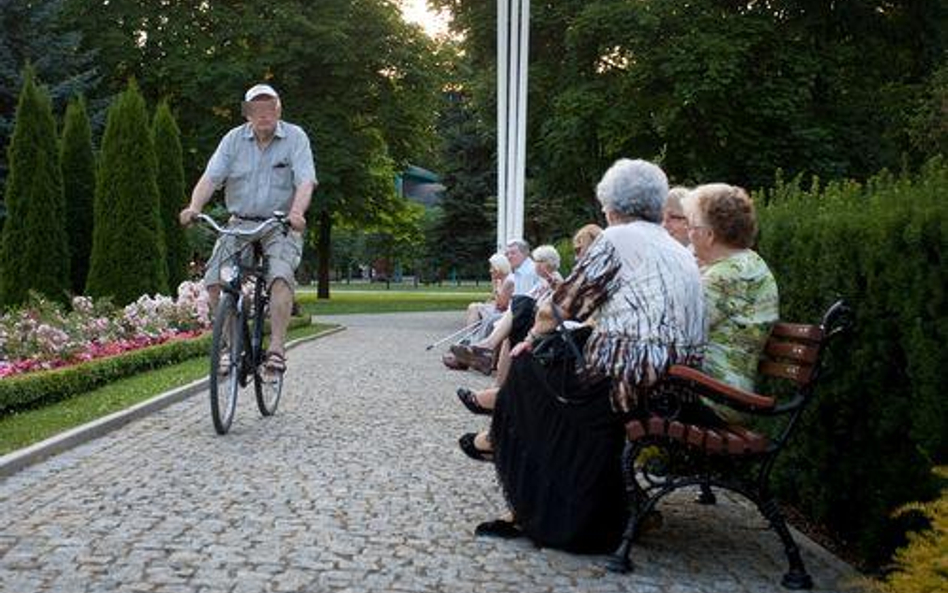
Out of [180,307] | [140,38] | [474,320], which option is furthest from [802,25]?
[140,38]

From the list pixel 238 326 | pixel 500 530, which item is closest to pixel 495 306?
pixel 238 326

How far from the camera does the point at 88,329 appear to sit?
1291 centimetres

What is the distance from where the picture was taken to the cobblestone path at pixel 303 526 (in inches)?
171

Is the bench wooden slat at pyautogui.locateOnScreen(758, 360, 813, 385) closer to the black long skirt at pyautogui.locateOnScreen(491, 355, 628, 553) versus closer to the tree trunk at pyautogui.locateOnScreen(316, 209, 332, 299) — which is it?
the black long skirt at pyautogui.locateOnScreen(491, 355, 628, 553)

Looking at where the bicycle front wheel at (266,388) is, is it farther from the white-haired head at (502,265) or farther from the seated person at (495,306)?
the white-haired head at (502,265)

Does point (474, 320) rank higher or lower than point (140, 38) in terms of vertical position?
lower

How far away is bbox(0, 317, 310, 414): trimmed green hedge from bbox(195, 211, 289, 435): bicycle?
4.88 feet

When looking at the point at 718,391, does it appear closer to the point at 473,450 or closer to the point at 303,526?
the point at 473,450

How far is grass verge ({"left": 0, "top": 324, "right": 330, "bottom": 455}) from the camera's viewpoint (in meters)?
7.29

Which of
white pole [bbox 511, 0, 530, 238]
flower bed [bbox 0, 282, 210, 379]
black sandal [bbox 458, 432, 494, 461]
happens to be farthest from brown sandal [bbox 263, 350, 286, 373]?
white pole [bbox 511, 0, 530, 238]

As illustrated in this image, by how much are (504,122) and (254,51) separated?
17170 mm

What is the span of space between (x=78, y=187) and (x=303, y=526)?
1606cm

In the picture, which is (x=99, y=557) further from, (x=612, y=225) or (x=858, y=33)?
(x=858, y=33)

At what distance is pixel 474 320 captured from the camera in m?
15.4
